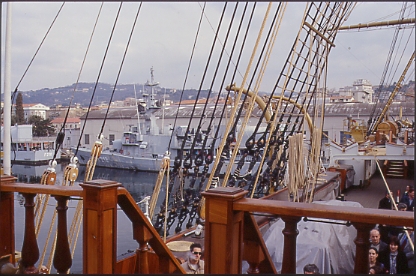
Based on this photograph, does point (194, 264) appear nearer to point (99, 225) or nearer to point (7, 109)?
point (99, 225)

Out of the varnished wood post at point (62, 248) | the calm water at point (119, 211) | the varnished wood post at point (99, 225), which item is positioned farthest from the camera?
the calm water at point (119, 211)

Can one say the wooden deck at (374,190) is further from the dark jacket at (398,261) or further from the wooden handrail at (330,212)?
the wooden handrail at (330,212)

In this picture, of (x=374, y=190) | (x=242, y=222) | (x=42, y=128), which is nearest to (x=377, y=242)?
(x=242, y=222)

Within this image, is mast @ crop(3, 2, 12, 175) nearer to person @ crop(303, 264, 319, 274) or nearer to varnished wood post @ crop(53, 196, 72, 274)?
varnished wood post @ crop(53, 196, 72, 274)

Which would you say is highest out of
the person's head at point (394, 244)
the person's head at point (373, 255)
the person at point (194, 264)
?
the person's head at point (394, 244)

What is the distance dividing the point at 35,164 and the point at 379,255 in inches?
1302

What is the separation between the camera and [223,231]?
5.35 feet

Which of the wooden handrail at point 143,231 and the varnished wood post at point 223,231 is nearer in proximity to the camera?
the varnished wood post at point 223,231

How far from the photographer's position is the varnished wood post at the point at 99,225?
1.80 m

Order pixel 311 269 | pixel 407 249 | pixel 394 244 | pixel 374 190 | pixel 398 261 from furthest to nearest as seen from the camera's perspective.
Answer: pixel 374 190 → pixel 407 249 → pixel 398 261 → pixel 394 244 → pixel 311 269

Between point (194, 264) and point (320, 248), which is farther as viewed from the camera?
point (320, 248)

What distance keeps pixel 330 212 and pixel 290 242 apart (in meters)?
0.24

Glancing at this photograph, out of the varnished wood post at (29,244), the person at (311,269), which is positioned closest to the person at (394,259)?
the person at (311,269)

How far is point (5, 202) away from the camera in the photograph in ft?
7.45
